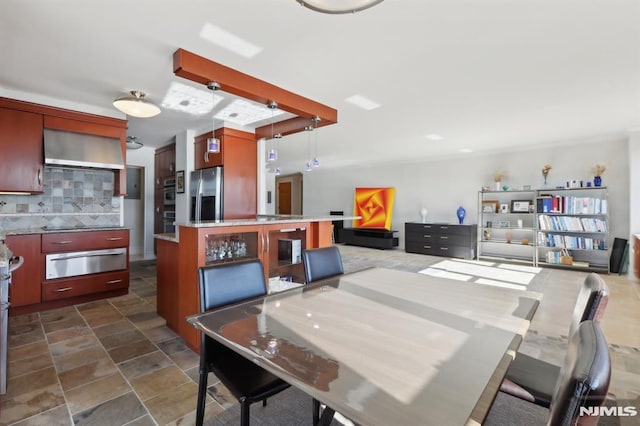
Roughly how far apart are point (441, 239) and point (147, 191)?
6654 mm

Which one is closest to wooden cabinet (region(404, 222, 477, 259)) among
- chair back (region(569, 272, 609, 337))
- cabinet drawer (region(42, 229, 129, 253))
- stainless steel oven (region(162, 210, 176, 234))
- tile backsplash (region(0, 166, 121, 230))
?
stainless steel oven (region(162, 210, 176, 234))

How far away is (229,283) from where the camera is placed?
1635 millimetres

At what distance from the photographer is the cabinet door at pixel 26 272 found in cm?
320

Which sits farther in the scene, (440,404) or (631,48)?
(631,48)

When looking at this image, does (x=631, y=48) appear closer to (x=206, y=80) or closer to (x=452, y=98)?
(x=452, y=98)

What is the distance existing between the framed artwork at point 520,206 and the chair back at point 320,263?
5.48m

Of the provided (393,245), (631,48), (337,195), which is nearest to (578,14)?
(631,48)

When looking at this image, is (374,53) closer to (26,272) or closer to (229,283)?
(229,283)

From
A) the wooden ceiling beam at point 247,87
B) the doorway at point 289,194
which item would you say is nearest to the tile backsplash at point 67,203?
the wooden ceiling beam at point 247,87

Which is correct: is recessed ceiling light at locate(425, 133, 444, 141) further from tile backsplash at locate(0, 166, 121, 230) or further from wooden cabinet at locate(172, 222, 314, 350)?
tile backsplash at locate(0, 166, 121, 230)

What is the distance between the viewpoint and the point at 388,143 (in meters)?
5.94

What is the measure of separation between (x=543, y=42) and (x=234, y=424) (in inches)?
132

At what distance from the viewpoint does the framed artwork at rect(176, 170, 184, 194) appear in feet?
16.9

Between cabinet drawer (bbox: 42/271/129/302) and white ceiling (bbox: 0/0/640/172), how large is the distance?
2.13 metres
